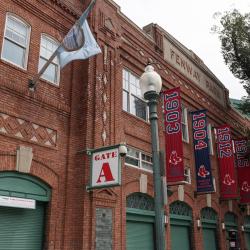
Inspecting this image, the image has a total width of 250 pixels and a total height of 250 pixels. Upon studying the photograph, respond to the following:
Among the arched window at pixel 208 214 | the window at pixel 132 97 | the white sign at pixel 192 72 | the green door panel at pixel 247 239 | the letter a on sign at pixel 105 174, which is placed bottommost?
the green door panel at pixel 247 239

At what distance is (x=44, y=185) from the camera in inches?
412

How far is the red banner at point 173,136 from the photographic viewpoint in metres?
14.4

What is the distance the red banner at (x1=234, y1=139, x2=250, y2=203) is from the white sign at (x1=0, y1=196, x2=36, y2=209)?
A: 50.8 feet

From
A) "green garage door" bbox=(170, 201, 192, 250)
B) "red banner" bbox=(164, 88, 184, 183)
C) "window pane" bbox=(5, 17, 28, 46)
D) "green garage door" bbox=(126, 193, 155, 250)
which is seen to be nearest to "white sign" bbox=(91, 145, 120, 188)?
"green garage door" bbox=(126, 193, 155, 250)

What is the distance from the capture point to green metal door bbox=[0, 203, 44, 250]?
9172mm

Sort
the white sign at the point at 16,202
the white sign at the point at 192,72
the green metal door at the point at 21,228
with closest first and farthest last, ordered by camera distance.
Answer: the white sign at the point at 16,202, the green metal door at the point at 21,228, the white sign at the point at 192,72

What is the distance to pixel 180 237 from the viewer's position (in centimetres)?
1602

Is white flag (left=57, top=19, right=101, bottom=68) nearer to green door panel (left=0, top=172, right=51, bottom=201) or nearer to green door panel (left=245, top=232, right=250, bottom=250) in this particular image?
green door panel (left=0, top=172, right=51, bottom=201)

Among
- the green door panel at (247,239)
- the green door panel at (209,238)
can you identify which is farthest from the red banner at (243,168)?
the green door panel at (209,238)

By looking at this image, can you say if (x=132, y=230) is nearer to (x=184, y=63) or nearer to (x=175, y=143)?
(x=175, y=143)

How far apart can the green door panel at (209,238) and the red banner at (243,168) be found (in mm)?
3910

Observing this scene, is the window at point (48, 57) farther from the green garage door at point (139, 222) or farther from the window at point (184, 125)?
the window at point (184, 125)

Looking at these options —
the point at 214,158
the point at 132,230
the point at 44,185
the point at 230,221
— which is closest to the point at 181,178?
the point at 132,230

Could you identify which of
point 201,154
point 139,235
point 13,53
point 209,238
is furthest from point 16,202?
point 209,238
